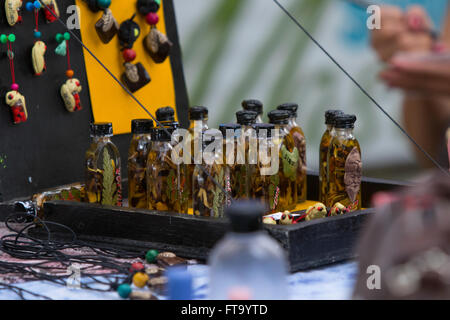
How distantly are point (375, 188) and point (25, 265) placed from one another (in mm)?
785

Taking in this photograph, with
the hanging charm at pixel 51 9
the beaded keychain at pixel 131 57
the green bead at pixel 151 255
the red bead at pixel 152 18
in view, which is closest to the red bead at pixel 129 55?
the beaded keychain at pixel 131 57

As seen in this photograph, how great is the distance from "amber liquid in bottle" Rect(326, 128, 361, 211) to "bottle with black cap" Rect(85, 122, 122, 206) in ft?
1.52

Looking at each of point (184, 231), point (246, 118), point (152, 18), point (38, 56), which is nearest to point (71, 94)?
point (38, 56)

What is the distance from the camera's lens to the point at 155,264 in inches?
47.0

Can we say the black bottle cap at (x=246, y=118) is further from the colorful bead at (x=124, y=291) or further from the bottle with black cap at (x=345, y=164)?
the colorful bead at (x=124, y=291)

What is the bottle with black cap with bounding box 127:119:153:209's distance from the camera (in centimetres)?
145

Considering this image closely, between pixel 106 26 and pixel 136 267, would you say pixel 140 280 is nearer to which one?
pixel 136 267

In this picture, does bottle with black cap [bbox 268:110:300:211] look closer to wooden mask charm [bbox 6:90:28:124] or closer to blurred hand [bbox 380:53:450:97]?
wooden mask charm [bbox 6:90:28:124]

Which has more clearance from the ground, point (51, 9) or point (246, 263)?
point (51, 9)

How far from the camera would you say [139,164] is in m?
1.46

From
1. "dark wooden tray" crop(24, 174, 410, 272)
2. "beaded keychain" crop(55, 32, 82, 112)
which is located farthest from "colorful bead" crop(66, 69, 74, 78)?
"dark wooden tray" crop(24, 174, 410, 272)

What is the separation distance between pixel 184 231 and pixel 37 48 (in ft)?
2.04

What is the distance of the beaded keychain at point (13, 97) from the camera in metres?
1.50

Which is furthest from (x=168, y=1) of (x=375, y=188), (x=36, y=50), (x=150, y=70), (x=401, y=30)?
(x=401, y=30)
